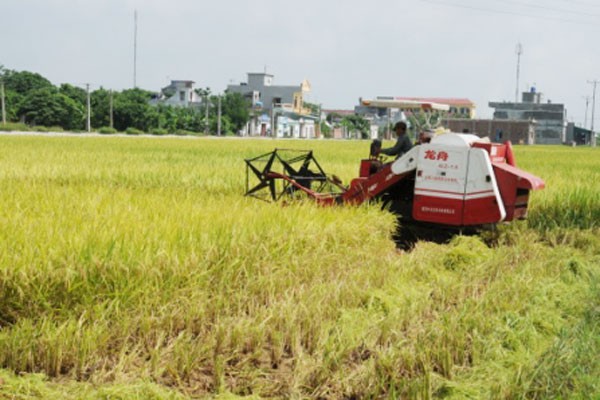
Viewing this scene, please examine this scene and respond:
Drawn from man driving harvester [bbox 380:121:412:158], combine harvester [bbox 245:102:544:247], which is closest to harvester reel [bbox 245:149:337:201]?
combine harvester [bbox 245:102:544:247]

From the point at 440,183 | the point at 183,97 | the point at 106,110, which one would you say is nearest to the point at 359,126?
the point at 183,97

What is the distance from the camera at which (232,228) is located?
628 cm

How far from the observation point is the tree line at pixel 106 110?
5769 centimetres

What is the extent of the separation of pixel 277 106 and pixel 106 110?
36.5m

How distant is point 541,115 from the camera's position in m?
102

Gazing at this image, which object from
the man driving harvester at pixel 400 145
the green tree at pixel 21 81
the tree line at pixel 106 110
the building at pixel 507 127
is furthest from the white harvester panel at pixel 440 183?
the building at pixel 507 127

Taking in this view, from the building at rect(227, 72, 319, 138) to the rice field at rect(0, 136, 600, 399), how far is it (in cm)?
8149

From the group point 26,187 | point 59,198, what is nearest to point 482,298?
point 59,198

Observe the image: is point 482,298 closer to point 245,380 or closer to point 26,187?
point 245,380

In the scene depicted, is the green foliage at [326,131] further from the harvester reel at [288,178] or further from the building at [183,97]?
the harvester reel at [288,178]

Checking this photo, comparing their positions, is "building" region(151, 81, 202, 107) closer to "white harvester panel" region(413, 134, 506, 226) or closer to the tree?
the tree

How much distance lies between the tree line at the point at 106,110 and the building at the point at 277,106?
360 inches

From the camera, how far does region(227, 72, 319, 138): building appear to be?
3524 inches

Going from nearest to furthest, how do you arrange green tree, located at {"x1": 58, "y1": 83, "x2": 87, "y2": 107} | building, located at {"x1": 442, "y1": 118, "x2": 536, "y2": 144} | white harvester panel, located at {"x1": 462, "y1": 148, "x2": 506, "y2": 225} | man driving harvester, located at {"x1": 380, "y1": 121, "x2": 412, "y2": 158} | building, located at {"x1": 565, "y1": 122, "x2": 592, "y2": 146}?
white harvester panel, located at {"x1": 462, "y1": 148, "x2": 506, "y2": 225} → man driving harvester, located at {"x1": 380, "y1": 121, "x2": 412, "y2": 158} → green tree, located at {"x1": 58, "y1": 83, "x2": 87, "y2": 107} → building, located at {"x1": 442, "y1": 118, "x2": 536, "y2": 144} → building, located at {"x1": 565, "y1": 122, "x2": 592, "y2": 146}
